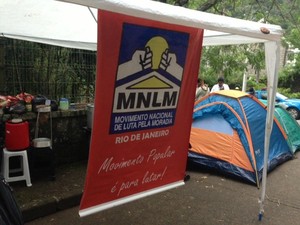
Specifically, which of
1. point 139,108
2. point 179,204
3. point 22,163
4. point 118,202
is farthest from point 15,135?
point 179,204

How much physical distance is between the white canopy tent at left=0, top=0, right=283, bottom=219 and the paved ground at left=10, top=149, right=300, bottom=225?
474 millimetres

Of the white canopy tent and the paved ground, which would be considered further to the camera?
the paved ground

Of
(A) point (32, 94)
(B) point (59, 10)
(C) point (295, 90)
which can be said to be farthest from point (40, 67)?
(C) point (295, 90)

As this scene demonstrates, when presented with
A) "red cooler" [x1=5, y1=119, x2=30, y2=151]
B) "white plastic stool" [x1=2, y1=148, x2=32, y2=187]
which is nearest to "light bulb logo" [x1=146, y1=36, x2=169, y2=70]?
"red cooler" [x1=5, y1=119, x2=30, y2=151]

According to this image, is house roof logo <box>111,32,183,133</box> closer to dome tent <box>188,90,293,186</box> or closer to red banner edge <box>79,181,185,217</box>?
red banner edge <box>79,181,185,217</box>

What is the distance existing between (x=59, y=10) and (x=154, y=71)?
2.02 m

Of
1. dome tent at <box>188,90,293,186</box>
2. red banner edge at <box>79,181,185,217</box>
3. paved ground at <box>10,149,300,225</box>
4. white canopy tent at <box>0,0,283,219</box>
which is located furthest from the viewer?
dome tent at <box>188,90,293,186</box>

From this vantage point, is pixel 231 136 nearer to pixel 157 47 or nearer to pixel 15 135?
pixel 157 47

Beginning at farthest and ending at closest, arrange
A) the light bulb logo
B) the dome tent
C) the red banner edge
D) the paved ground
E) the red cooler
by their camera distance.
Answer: the dome tent < the red cooler < the paved ground < the light bulb logo < the red banner edge

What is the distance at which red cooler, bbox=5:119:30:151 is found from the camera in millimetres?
4188

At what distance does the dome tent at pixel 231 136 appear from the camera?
17.8ft

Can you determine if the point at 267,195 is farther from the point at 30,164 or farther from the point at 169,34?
the point at 30,164

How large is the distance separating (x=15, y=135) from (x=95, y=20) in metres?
2.00

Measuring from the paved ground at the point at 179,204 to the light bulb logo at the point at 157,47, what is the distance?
6.48 ft
